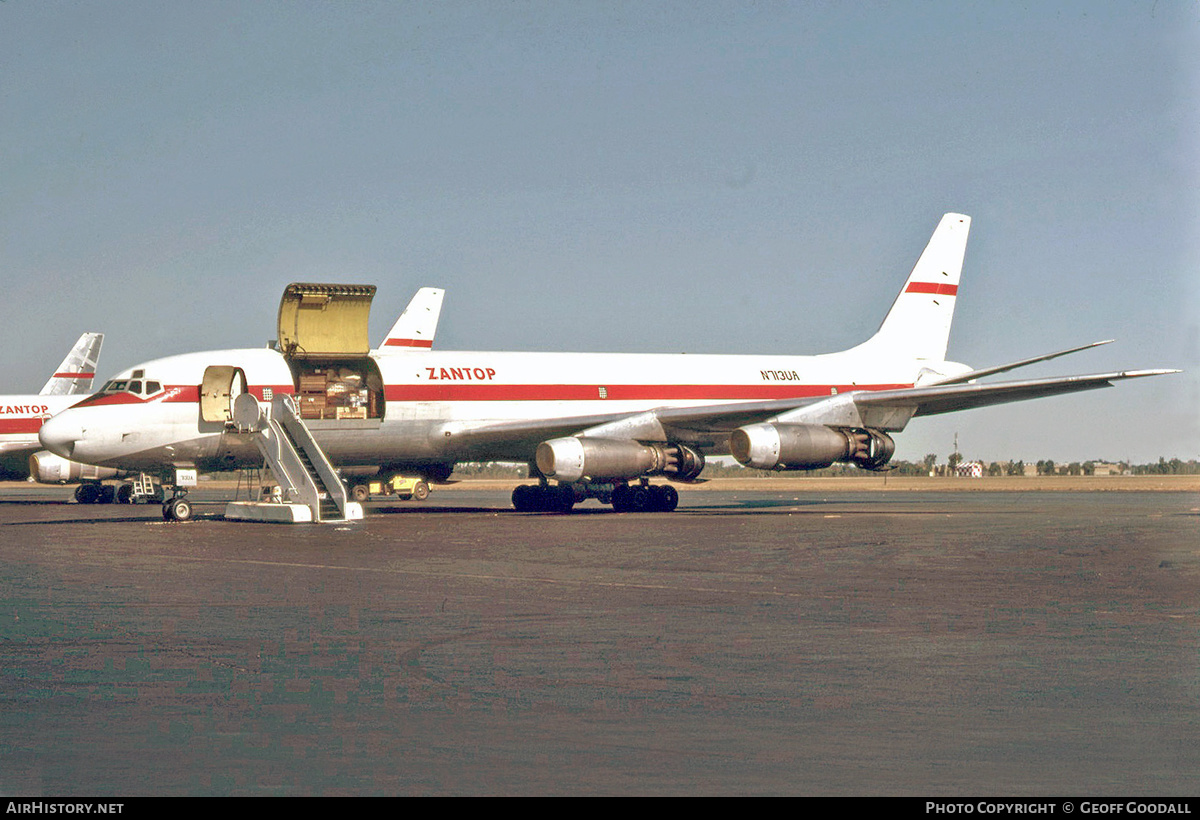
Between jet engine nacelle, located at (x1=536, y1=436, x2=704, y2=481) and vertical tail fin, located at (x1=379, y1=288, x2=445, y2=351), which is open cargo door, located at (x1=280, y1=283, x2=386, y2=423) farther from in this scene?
vertical tail fin, located at (x1=379, y1=288, x2=445, y2=351)

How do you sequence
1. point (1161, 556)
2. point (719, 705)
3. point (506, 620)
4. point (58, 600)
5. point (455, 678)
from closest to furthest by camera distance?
point (719, 705)
point (455, 678)
point (506, 620)
point (58, 600)
point (1161, 556)

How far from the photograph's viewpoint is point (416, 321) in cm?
5191

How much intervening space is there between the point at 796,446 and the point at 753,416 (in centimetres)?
217

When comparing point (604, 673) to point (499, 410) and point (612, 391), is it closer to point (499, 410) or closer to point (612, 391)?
point (499, 410)

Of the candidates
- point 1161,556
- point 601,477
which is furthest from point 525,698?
point 601,477

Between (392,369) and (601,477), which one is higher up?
(392,369)

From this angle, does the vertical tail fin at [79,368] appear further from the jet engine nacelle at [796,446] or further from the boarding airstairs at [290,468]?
the jet engine nacelle at [796,446]

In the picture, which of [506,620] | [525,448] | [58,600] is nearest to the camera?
[506,620]

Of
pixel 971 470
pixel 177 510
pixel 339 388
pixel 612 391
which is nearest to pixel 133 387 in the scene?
pixel 177 510

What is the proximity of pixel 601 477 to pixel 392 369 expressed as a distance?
233 inches

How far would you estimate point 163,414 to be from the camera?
31.7 m

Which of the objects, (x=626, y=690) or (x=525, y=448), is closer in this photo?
(x=626, y=690)

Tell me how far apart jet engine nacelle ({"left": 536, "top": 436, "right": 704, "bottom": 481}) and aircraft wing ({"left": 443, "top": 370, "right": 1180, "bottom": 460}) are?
2.41 ft
